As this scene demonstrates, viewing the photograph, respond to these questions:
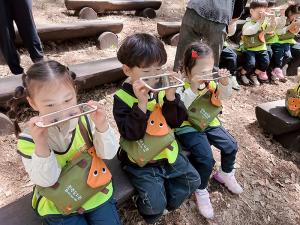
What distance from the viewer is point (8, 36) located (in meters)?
2.58

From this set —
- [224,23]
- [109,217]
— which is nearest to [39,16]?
[224,23]

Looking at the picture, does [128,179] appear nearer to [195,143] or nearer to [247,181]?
[195,143]

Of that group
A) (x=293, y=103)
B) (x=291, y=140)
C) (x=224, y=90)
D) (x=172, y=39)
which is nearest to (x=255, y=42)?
(x=172, y=39)

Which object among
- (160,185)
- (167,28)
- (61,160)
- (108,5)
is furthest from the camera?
(108,5)

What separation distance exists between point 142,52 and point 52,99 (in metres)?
0.65

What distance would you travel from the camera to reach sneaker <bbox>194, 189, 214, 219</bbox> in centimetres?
187

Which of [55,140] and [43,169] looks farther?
[55,140]

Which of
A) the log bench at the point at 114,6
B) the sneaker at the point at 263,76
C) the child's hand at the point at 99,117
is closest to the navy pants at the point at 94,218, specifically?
the child's hand at the point at 99,117

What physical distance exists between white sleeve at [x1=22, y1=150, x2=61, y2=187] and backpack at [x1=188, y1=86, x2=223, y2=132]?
46.6 inches

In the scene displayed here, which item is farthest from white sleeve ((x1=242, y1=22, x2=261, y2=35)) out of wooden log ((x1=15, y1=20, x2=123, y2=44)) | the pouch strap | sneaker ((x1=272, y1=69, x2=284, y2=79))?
the pouch strap

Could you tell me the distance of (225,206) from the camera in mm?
2039

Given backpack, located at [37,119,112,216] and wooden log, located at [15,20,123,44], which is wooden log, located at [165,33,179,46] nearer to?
wooden log, located at [15,20,123,44]

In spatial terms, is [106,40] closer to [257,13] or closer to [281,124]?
[257,13]

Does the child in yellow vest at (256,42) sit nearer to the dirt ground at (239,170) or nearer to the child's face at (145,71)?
the dirt ground at (239,170)
